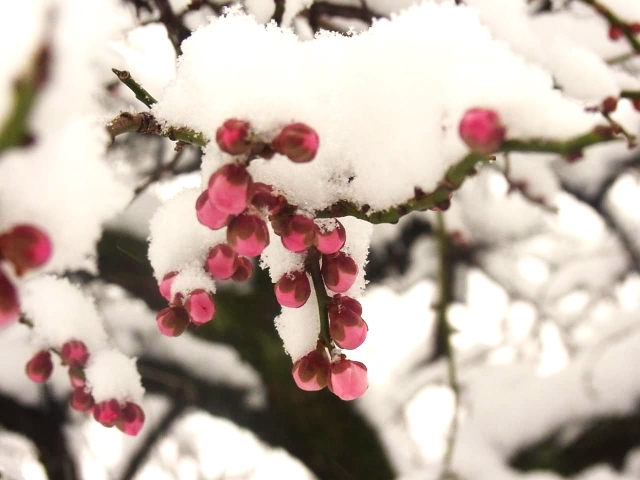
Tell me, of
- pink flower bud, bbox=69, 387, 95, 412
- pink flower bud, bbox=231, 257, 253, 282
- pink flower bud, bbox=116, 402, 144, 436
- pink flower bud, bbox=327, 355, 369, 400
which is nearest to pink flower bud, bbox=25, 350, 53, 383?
pink flower bud, bbox=69, 387, 95, 412

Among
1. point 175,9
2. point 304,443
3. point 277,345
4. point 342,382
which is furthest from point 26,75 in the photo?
point 304,443

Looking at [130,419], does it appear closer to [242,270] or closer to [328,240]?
[242,270]

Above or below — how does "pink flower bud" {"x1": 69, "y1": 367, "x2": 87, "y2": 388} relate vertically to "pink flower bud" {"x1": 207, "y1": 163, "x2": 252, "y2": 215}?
below

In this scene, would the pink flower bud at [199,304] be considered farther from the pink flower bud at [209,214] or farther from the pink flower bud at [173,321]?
the pink flower bud at [209,214]

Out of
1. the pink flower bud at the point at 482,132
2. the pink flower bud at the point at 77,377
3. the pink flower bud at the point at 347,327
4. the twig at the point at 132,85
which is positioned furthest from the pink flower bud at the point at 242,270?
the pink flower bud at the point at 77,377

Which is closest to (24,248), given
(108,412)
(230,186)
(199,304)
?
(230,186)

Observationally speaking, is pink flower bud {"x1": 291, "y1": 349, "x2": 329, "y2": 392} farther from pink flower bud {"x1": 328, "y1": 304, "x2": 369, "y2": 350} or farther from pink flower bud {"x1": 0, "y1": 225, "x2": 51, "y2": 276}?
pink flower bud {"x1": 0, "y1": 225, "x2": 51, "y2": 276}
